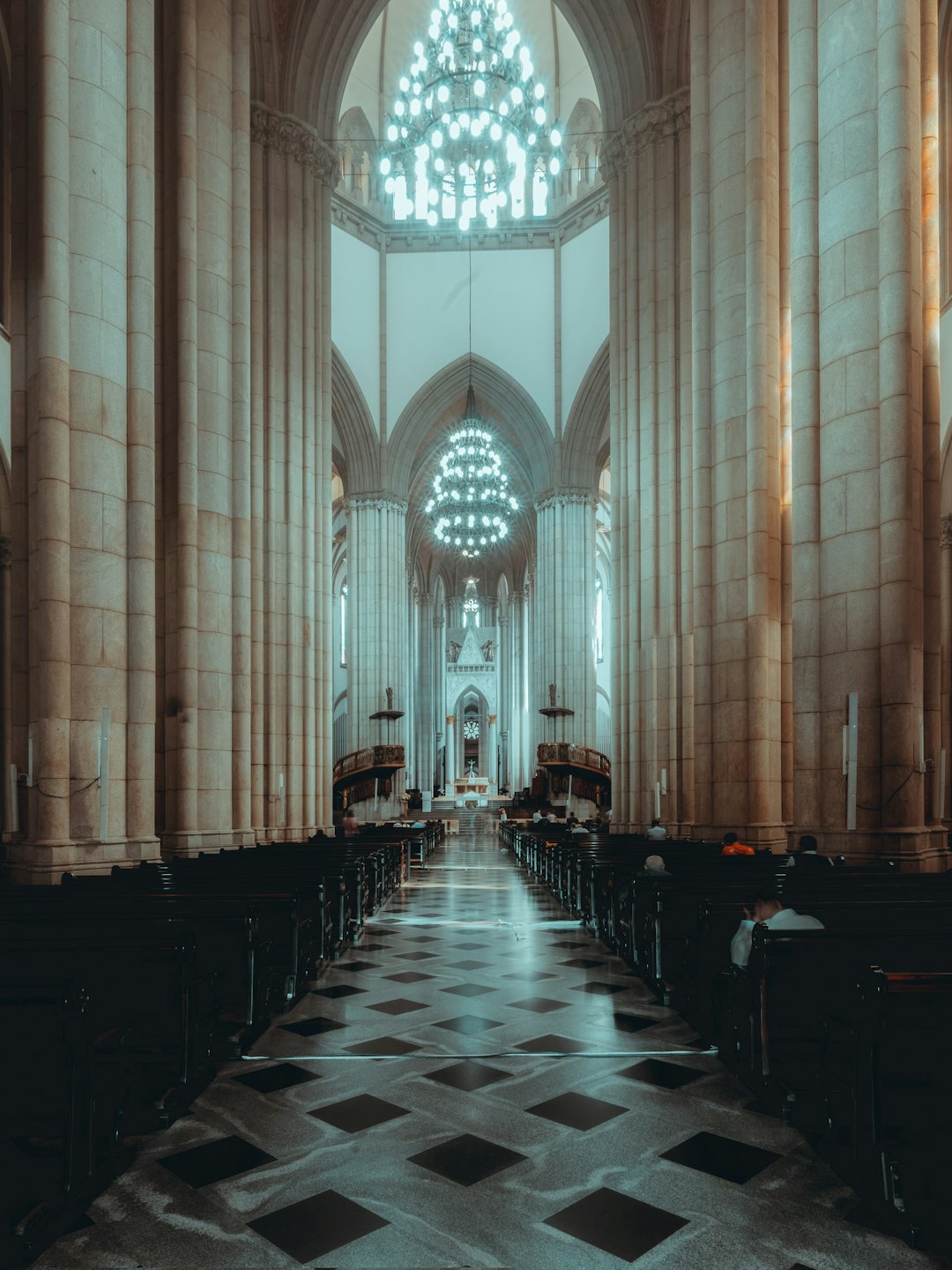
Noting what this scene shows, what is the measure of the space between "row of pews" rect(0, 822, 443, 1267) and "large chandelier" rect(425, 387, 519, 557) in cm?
2769

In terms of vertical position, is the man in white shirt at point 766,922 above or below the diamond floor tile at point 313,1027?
above

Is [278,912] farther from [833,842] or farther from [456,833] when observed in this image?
[456,833]

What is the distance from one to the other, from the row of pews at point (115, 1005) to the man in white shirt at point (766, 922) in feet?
9.30

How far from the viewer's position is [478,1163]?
4457 mm

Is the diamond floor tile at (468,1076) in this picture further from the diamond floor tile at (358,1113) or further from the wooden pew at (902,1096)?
the wooden pew at (902,1096)

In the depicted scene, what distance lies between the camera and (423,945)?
410 inches

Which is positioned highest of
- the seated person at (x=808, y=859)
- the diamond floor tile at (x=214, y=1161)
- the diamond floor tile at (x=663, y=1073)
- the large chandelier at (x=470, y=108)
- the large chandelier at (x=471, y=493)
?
the large chandelier at (x=470, y=108)

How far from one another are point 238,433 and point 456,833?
2460cm

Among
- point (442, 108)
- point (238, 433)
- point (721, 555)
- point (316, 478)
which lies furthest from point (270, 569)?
point (442, 108)

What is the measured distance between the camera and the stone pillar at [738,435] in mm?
15188

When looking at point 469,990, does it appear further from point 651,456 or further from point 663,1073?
point 651,456

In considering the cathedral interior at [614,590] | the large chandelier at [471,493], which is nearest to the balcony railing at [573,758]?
the cathedral interior at [614,590]

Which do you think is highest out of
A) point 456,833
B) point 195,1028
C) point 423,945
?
point 195,1028

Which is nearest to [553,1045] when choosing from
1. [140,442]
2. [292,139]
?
[140,442]
